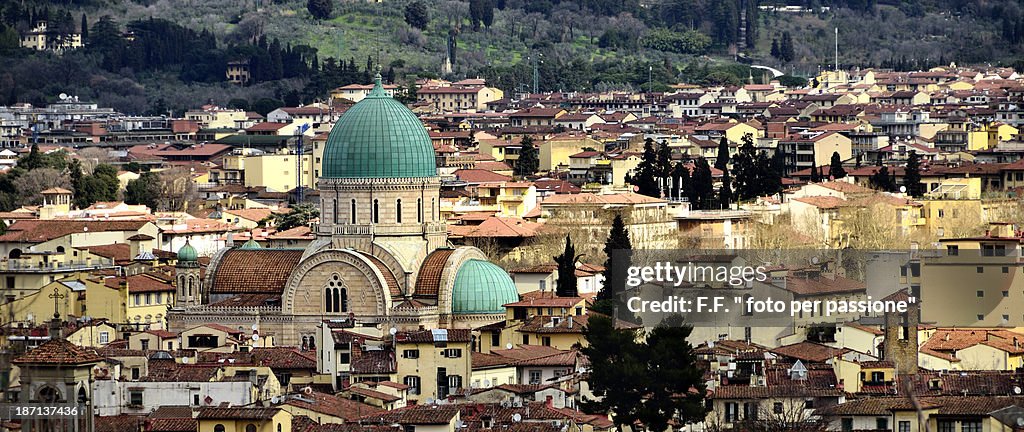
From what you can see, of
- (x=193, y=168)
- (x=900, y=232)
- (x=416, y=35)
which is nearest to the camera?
(x=900, y=232)

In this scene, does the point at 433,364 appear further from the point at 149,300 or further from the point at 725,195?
the point at 725,195

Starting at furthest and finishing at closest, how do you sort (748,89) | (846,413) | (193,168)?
(748,89), (193,168), (846,413)

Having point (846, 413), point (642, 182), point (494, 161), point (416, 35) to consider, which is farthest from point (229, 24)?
point (846, 413)

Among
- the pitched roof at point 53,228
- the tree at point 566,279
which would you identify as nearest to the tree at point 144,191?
the pitched roof at point 53,228

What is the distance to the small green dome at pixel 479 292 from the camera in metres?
64.4

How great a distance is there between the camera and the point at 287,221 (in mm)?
92062

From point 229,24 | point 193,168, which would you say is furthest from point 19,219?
point 229,24

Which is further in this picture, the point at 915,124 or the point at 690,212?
the point at 915,124

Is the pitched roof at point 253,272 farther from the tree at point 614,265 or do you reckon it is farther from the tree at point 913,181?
the tree at point 913,181

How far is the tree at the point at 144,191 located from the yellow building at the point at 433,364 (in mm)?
53398

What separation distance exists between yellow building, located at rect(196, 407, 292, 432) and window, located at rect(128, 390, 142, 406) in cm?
648

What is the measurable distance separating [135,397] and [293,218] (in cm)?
4230

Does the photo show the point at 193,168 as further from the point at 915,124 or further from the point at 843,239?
the point at 843,239

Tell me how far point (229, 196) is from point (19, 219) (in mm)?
22132
